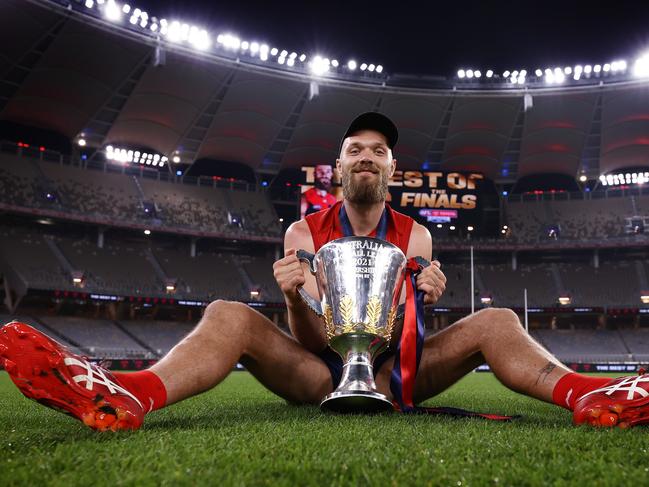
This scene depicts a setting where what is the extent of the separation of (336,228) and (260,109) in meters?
28.0

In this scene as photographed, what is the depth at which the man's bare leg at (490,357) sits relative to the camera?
9.12 ft

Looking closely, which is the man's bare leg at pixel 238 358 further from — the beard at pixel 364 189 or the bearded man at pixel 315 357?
the beard at pixel 364 189

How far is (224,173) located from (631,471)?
3517 cm

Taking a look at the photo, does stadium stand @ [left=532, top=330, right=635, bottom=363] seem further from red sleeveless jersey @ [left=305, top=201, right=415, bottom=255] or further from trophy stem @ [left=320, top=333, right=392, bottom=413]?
trophy stem @ [left=320, top=333, right=392, bottom=413]

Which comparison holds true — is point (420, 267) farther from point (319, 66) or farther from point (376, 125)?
point (319, 66)

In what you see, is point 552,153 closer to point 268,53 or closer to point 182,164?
point 268,53

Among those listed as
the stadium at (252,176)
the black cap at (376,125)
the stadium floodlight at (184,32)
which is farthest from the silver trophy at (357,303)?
the stadium floodlight at (184,32)

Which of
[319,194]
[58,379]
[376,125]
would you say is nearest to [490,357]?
[376,125]

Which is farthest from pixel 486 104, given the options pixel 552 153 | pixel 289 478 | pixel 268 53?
pixel 289 478

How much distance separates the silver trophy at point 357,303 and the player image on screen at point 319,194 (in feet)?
77.4

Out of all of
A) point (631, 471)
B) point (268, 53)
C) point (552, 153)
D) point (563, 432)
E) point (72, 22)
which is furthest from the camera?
point (552, 153)

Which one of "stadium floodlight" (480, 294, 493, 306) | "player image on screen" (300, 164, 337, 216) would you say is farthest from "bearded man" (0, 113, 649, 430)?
"stadium floodlight" (480, 294, 493, 306)

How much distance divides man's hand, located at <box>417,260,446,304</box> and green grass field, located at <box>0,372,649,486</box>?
2.09 ft

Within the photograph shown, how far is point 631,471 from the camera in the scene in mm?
1655
